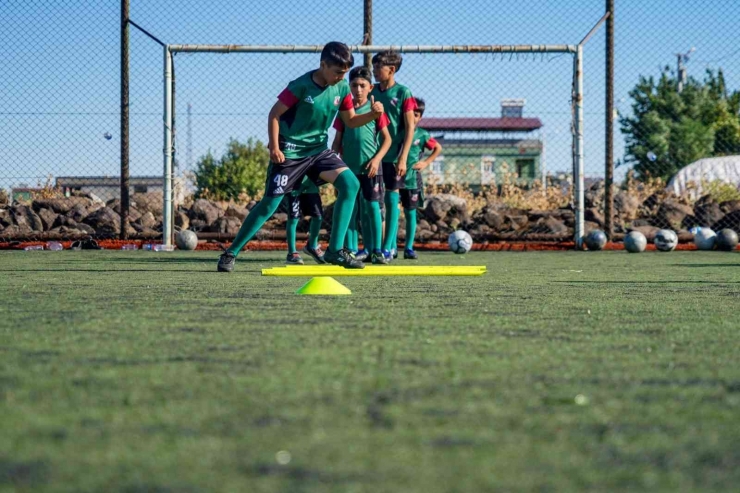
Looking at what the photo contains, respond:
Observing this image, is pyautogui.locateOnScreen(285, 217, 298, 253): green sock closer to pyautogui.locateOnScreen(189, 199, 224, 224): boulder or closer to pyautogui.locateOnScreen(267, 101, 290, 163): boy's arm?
pyautogui.locateOnScreen(267, 101, 290, 163): boy's arm

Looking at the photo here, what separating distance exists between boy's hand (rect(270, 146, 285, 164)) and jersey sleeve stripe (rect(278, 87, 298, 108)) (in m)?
0.31

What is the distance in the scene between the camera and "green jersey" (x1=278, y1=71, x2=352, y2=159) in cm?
686

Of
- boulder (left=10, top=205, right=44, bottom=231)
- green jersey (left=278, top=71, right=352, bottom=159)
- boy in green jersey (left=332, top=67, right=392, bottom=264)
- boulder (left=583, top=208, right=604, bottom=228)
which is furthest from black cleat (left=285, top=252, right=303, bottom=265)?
boulder (left=10, top=205, right=44, bottom=231)

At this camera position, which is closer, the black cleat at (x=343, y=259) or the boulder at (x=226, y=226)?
the black cleat at (x=343, y=259)

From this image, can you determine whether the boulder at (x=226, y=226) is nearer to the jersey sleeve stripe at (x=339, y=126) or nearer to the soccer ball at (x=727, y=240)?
the jersey sleeve stripe at (x=339, y=126)

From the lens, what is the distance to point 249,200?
18.6m

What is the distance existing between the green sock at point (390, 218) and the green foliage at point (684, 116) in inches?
1531

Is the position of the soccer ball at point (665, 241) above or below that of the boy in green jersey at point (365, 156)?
below

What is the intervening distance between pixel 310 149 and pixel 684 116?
4780 cm

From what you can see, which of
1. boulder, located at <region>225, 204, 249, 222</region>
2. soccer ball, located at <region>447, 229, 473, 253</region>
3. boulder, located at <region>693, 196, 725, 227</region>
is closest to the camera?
soccer ball, located at <region>447, 229, 473, 253</region>

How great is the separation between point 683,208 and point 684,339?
13528 millimetres

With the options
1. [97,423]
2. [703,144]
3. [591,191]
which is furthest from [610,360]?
[703,144]

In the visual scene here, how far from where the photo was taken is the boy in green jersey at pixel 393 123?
884 centimetres

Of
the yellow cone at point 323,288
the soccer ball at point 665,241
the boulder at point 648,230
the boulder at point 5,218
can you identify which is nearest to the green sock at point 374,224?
the yellow cone at point 323,288
